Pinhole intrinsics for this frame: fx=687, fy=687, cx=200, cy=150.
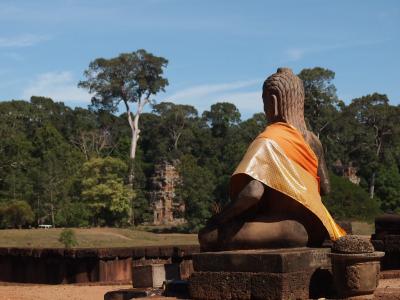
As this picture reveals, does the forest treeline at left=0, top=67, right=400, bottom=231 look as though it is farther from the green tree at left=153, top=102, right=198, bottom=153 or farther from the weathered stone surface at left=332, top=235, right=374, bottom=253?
the weathered stone surface at left=332, top=235, right=374, bottom=253

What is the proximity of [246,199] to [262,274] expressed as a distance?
2.44 ft

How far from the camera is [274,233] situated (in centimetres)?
597

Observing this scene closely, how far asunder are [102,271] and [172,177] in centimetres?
3962

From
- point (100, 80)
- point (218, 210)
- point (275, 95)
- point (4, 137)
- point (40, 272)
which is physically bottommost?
point (40, 272)

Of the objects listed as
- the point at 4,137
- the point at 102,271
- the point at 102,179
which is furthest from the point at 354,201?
the point at 4,137

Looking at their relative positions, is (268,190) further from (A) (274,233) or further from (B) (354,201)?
(B) (354,201)

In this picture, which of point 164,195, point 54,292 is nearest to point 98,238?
point 164,195

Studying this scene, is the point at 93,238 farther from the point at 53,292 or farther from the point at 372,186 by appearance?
the point at 372,186

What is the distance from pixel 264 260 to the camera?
18.1 feet

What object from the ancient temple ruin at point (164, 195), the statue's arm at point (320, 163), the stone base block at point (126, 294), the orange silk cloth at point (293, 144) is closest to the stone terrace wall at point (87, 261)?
the stone base block at point (126, 294)

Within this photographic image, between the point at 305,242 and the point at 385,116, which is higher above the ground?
the point at 385,116

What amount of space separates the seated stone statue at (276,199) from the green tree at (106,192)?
3655 cm

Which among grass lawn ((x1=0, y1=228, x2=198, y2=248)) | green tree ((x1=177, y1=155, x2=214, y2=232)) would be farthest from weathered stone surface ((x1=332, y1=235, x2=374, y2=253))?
green tree ((x1=177, y1=155, x2=214, y2=232))

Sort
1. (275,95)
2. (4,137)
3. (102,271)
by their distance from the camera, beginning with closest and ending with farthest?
(275,95) → (102,271) → (4,137)
